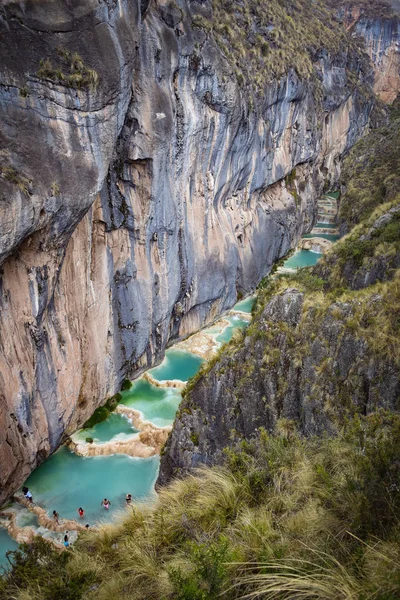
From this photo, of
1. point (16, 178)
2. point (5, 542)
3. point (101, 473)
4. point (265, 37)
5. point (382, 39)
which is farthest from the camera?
point (382, 39)

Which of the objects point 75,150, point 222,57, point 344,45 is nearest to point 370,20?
point 344,45

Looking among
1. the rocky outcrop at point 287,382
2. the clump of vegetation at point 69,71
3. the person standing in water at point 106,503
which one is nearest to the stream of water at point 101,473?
the person standing in water at point 106,503

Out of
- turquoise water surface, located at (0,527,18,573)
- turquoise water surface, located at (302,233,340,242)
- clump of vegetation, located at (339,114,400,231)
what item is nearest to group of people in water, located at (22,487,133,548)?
turquoise water surface, located at (0,527,18,573)

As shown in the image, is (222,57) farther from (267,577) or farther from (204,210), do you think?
(267,577)

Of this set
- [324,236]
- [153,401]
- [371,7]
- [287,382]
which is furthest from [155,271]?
[371,7]

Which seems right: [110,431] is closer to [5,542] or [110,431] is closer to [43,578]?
[5,542]

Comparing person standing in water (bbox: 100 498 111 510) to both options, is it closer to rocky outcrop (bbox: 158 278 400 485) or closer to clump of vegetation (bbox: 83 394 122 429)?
rocky outcrop (bbox: 158 278 400 485)

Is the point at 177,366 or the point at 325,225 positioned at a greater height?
the point at 325,225
